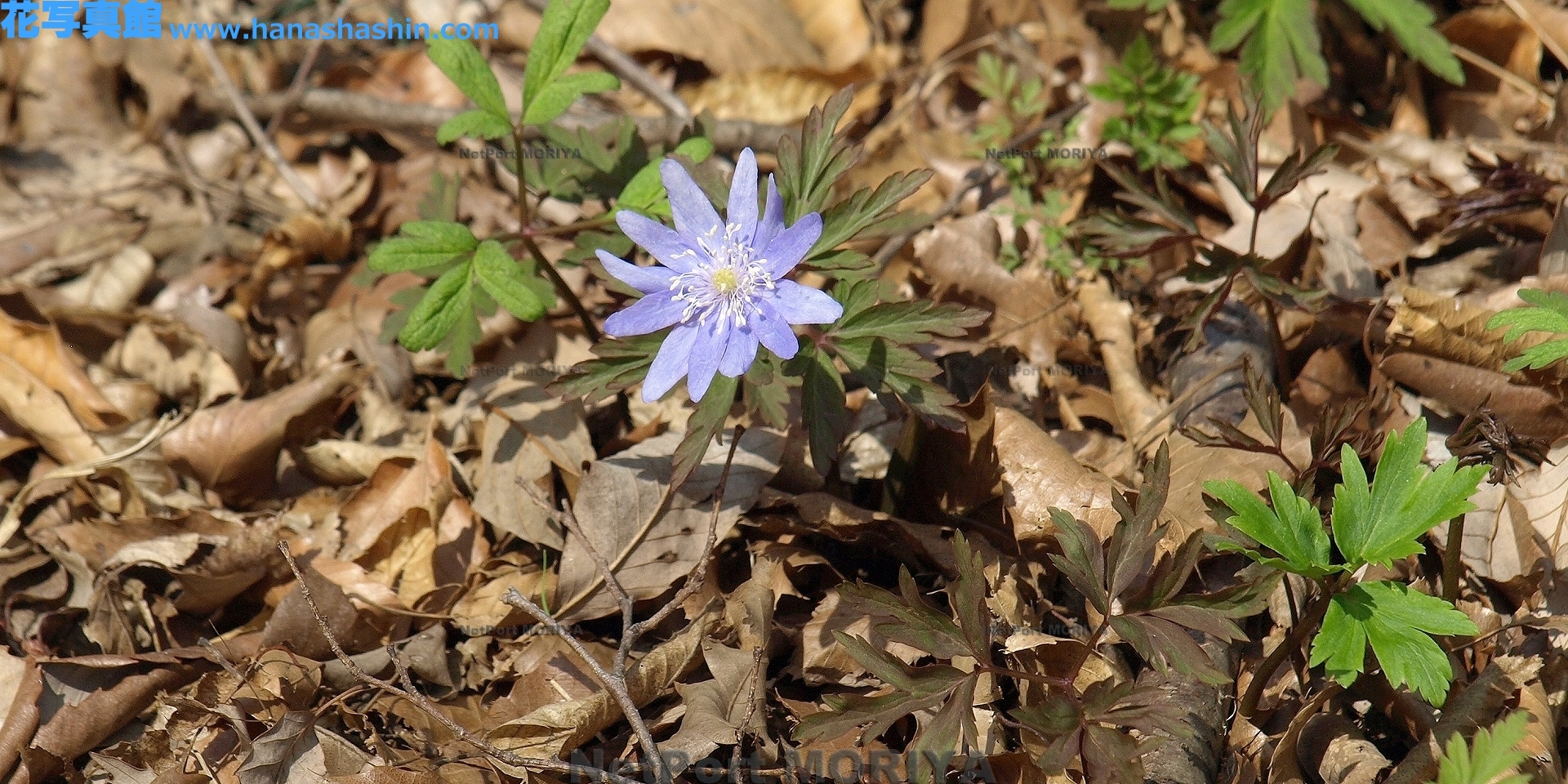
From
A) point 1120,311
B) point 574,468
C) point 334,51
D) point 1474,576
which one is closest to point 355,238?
point 334,51

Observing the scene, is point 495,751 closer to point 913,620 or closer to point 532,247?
point 913,620

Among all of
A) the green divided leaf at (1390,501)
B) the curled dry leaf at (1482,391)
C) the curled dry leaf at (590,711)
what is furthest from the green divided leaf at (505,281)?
the curled dry leaf at (1482,391)

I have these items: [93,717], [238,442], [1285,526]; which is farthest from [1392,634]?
[238,442]

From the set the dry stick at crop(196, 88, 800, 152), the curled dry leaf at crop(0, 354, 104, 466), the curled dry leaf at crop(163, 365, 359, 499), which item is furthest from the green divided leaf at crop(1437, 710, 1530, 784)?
the curled dry leaf at crop(0, 354, 104, 466)

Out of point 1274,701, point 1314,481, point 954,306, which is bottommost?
point 1274,701

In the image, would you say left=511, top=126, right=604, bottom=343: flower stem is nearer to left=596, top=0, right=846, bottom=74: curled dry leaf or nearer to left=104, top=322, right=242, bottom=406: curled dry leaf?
left=104, top=322, right=242, bottom=406: curled dry leaf

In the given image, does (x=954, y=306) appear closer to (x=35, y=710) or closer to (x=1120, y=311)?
(x=1120, y=311)

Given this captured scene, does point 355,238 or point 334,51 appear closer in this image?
point 355,238
